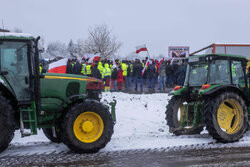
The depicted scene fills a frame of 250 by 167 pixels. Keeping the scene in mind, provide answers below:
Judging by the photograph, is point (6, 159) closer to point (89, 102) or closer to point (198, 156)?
point (89, 102)

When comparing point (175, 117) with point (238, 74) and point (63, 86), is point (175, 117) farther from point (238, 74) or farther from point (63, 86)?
point (63, 86)

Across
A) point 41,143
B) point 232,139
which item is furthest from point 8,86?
point 232,139

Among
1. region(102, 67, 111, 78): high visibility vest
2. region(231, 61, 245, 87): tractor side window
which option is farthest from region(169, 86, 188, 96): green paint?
region(102, 67, 111, 78): high visibility vest

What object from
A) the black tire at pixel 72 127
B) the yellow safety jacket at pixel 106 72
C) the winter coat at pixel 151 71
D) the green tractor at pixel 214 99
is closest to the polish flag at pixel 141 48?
the winter coat at pixel 151 71

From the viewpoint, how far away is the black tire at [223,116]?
7.53 m

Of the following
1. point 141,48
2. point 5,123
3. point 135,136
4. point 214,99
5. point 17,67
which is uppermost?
point 141,48

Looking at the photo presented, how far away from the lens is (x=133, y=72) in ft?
64.0

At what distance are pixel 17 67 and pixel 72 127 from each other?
167 centimetres

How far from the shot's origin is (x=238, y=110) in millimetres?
7984

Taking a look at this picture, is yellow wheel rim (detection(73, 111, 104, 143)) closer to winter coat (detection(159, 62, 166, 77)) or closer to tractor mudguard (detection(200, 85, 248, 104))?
tractor mudguard (detection(200, 85, 248, 104))

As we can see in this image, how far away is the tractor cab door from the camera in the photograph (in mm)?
6227

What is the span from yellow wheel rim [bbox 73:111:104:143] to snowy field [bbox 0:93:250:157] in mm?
421

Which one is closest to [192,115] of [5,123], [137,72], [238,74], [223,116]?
[223,116]

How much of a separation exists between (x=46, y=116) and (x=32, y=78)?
96 centimetres
